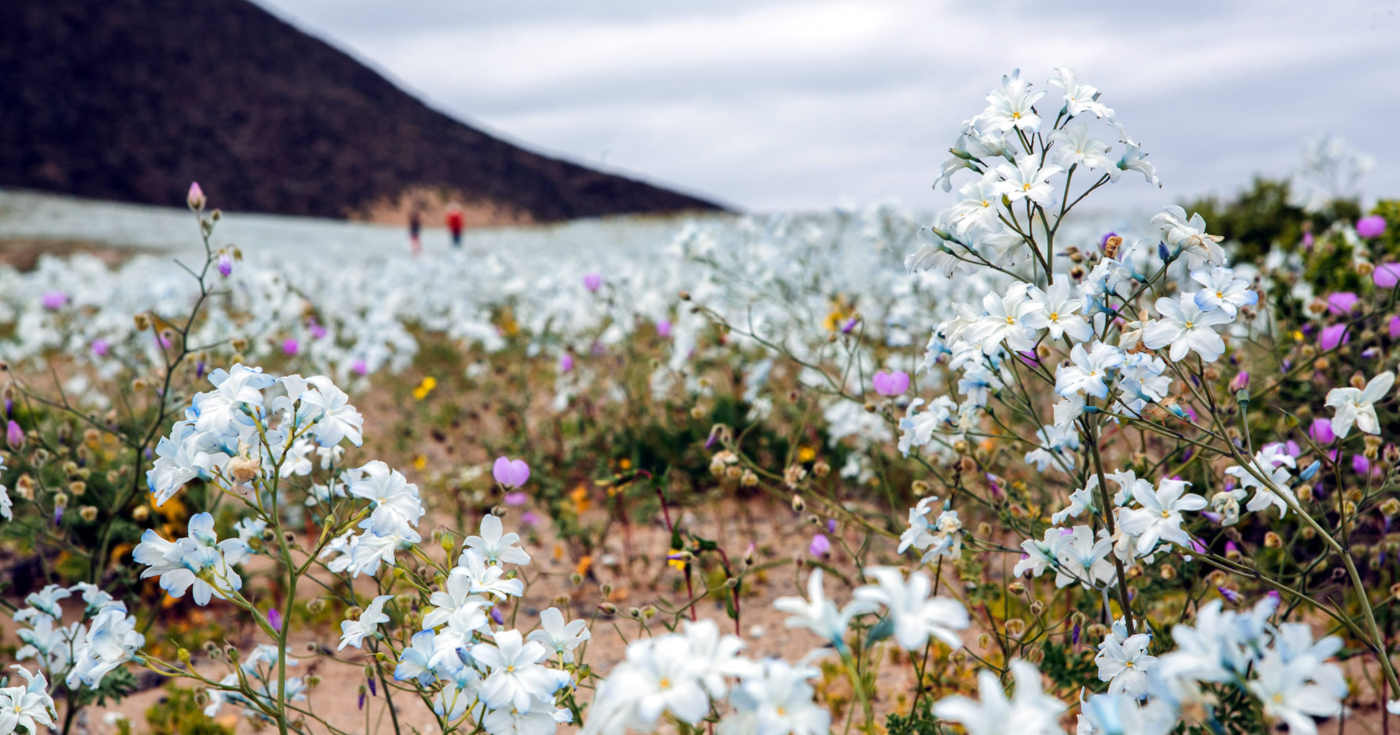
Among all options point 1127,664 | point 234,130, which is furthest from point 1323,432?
point 234,130

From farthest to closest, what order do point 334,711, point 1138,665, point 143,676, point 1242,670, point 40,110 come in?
point 40,110
point 143,676
point 334,711
point 1138,665
point 1242,670

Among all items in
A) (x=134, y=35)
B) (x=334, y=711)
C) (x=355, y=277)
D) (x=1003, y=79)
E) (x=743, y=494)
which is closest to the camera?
(x=1003, y=79)

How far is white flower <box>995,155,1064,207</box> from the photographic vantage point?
164cm

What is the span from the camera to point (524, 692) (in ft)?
4.41

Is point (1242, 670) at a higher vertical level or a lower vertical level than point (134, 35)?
lower

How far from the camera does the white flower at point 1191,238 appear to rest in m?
1.67

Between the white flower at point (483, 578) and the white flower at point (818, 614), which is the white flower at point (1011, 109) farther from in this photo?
the white flower at point (483, 578)

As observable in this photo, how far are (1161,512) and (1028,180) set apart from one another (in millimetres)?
626

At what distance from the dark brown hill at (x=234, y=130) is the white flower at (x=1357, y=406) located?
39076 millimetres

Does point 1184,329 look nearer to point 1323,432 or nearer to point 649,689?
point 649,689

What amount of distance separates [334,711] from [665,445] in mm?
2146

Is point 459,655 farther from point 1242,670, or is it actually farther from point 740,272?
point 740,272

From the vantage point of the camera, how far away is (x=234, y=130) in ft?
130

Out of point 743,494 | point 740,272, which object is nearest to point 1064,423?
point 743,494
